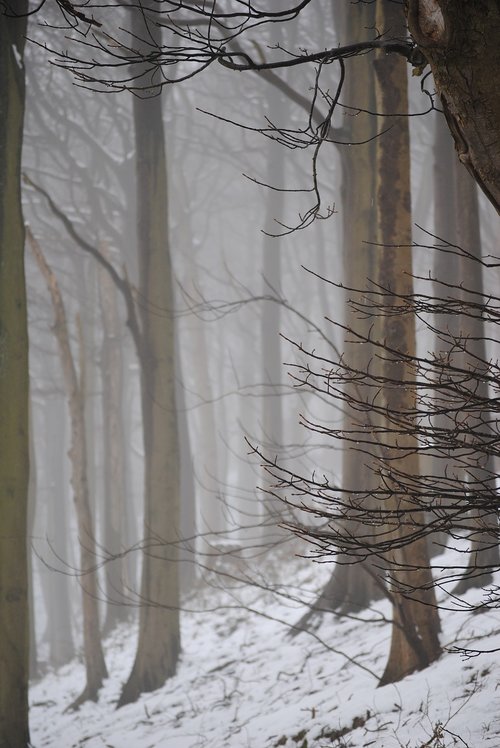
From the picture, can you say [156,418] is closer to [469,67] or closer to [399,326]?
[399,326]

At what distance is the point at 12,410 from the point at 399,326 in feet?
10.9

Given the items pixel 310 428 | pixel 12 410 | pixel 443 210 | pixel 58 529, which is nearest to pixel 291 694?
pixel 12 410

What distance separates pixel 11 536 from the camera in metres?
5.77

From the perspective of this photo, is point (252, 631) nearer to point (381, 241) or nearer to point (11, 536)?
point (11, 536)

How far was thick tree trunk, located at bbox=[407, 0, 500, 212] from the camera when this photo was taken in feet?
7.34

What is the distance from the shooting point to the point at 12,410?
5863 millimetres

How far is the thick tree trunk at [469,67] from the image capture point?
7.34 ft

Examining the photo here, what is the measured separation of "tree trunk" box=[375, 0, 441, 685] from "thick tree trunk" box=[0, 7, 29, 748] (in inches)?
119

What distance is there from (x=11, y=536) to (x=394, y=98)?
4.70 meters

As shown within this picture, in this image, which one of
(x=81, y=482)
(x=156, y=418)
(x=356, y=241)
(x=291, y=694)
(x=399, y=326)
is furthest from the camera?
(x=81, y=482)

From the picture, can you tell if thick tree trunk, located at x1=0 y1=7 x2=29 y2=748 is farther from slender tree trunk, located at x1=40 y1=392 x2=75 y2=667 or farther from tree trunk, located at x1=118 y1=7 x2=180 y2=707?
slender tree trunk, located at x1=40 y1=392 x2=75 y2=667

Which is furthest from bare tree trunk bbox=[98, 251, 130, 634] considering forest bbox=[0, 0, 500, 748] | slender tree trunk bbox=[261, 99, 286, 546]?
slender tree trunk bbox=[261, 99, 286, 546]

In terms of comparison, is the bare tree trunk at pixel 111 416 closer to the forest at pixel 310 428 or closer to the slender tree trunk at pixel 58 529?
the forest at pixel 310 428

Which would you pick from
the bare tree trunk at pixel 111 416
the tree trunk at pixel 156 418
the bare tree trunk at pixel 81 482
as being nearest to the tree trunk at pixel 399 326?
the tree trunk at pixel 156 418
